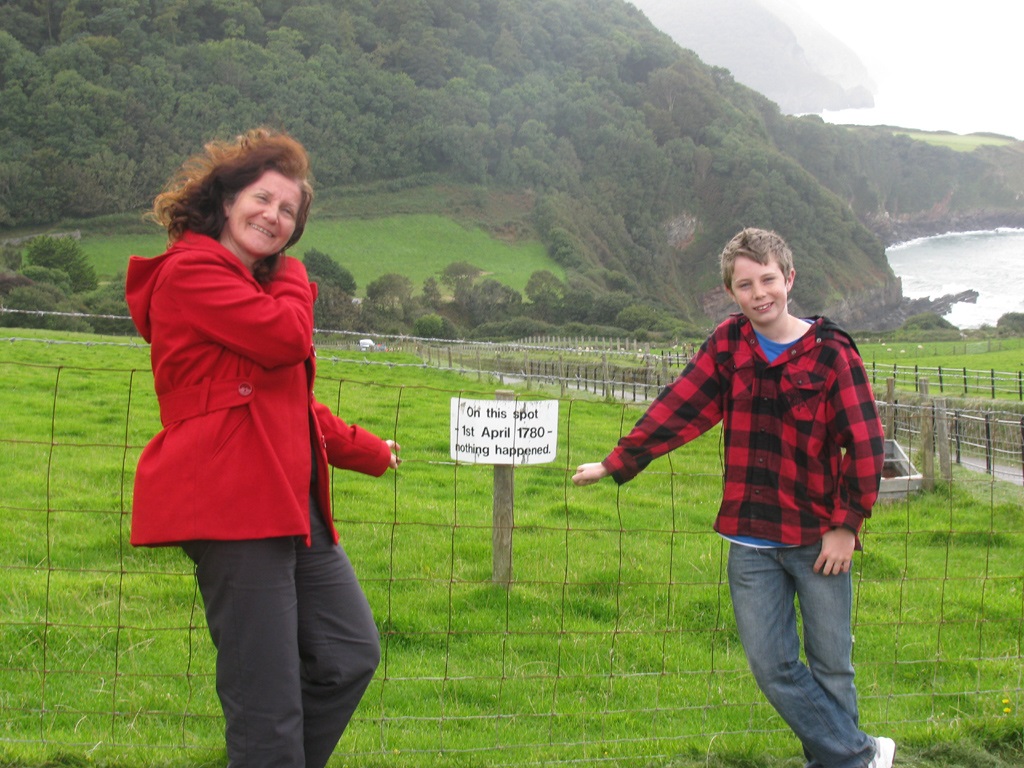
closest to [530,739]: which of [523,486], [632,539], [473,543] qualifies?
[473,543]

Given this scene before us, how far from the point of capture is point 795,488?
3.24 metres

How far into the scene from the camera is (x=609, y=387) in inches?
1162

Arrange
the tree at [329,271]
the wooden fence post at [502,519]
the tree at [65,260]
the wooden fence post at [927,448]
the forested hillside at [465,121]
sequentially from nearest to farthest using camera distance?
1. the wooden fence post at [502,519]
2. the wooden fence post at [927,448]
3. the tree at [65,260]
4. the tree at [329,271]
5. the forested hillside at [465,121]

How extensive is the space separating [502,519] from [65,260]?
71371mm

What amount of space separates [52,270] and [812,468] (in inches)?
2623

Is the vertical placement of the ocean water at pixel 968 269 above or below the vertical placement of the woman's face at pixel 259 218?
above

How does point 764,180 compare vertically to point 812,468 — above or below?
above

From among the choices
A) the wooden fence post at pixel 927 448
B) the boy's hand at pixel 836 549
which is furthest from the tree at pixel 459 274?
the boy's hand at pixel 836 549

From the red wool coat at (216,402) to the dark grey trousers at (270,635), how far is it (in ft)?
0.32

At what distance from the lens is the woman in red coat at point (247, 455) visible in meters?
2.54

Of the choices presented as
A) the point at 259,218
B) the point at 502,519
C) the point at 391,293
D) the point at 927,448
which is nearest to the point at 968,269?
the point at 391,293

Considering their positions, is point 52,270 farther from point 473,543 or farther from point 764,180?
point 764,180

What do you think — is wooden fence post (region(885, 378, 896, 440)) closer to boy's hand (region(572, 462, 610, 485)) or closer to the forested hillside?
boy's hand (region(572, 462, 610, 485))

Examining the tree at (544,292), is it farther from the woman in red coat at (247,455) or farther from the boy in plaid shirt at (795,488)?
the woman in red coat at (247,455)
